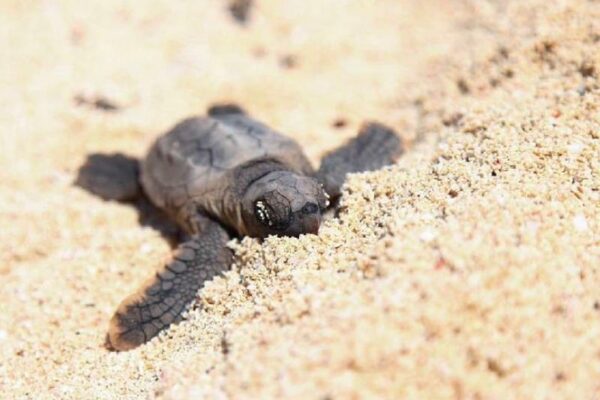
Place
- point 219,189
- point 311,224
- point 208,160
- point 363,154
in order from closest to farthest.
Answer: point 311,224 < point 219,189 < point 208,160 < point 363,154

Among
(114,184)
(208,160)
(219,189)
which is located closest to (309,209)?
(219,189)

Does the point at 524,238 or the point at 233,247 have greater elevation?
the point at 524,238

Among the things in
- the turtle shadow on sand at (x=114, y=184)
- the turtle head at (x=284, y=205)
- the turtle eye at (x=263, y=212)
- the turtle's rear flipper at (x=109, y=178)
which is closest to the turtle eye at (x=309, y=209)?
the turtle head at (x=284, y=205)

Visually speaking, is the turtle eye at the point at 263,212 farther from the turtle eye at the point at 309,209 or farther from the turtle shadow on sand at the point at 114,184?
the turtle shadow on sand at the point at 114,184

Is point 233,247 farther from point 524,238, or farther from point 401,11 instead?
point 401,11

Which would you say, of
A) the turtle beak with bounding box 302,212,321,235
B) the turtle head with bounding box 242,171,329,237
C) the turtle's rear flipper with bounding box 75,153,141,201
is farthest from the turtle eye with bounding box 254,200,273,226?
the turtle's rear flipper with bounding box 75,153,141,201

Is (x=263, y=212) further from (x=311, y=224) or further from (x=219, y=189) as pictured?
(x=219, y=189)

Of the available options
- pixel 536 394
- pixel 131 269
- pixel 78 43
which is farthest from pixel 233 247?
pixel 78 43
